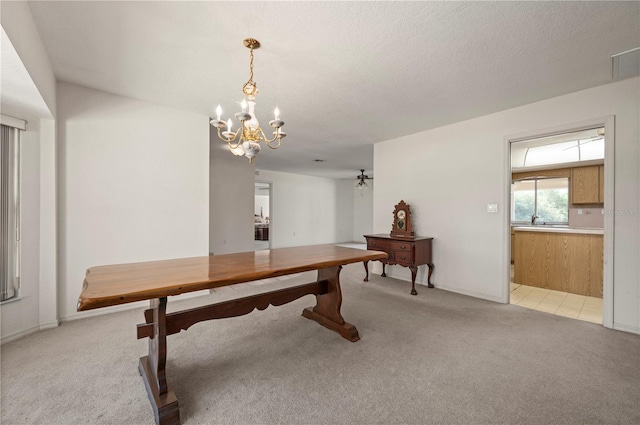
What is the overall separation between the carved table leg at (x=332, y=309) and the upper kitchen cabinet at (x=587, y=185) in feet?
14.6

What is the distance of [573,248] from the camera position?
3646 mm

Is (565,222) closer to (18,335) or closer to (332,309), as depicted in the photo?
(332,309)

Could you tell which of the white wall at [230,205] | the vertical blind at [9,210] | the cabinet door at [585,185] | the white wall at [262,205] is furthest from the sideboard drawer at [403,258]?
the white wall at [262,205]

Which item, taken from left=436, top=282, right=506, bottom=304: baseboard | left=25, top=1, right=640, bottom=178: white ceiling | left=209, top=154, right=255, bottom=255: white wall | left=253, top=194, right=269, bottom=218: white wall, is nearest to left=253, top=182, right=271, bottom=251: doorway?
left=253, top=194, right=269, bottom=218: white wall

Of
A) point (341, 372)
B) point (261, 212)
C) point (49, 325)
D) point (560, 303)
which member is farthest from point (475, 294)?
point (261, 212)

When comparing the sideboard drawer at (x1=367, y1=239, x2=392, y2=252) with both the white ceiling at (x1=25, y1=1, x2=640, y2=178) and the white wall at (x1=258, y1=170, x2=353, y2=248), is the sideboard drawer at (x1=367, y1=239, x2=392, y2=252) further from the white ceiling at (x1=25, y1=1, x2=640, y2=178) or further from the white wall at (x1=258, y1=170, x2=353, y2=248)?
the white wall at (x1=258, y1=170, x2=353, y2=248)

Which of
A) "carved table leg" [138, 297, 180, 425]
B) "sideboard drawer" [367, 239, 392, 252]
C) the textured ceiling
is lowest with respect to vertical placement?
"carved table leg" [138, 297, 180, 425]

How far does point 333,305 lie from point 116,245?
237 cm

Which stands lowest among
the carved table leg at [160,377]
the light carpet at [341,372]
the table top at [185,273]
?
the light carpet at [341,372]

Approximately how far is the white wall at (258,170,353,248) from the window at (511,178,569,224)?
197 inches

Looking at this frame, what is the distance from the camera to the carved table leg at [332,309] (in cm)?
229

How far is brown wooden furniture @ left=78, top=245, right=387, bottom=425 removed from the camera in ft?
4.24

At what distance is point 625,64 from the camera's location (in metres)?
2.15

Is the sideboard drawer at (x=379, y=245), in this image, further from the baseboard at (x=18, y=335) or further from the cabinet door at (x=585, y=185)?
the baseboard at (x=18, y=335)
